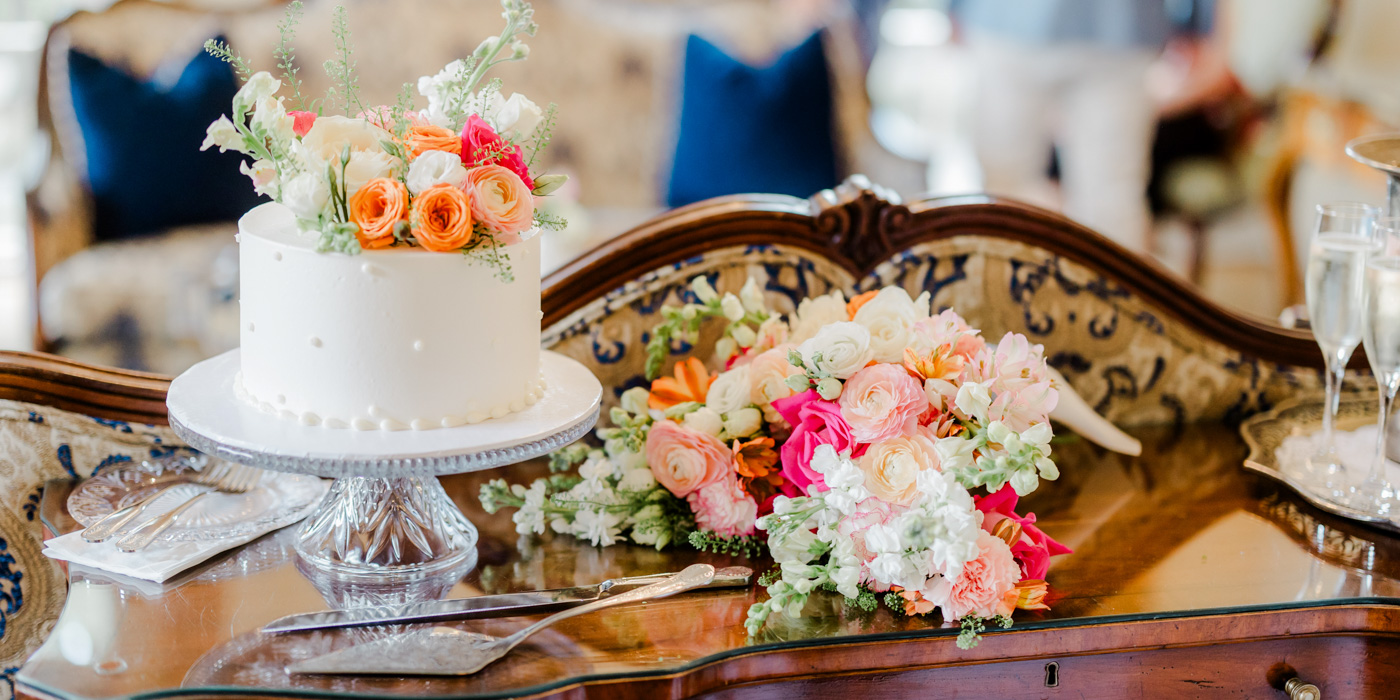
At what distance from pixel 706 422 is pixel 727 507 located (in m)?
0.09

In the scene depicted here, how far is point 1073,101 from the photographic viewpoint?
3.71 meters

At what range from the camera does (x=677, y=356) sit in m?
1.35

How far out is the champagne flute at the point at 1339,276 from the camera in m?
1.20

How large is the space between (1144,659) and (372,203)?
2.64 ft

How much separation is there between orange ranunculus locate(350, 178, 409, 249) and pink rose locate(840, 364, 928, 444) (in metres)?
0.43

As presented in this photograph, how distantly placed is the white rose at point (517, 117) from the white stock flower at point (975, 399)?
45cm

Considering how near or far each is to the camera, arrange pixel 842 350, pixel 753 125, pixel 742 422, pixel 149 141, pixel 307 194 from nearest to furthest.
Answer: pixel 307 194 → pixel 842 350 → pixel 742 422 → pixel 149 141 → pixel 753 125

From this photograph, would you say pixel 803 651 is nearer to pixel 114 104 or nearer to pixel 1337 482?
pixel 1337 482

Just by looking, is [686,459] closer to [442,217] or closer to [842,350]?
[842,350]

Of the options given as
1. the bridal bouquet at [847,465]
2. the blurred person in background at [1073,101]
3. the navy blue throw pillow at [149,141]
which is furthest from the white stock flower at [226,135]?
the blurred person in background at [1073,101]

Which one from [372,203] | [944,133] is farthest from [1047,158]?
[372,203]

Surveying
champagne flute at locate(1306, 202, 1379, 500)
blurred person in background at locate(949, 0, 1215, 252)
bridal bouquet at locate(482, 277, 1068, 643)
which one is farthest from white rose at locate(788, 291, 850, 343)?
blurred person in background at locate(949, 0, 1215, 252)

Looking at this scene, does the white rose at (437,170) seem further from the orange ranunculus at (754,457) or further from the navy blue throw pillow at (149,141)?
the navy blue throw pillow at (149,141)

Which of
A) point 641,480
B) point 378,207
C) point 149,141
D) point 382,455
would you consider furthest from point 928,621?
point 149,141
